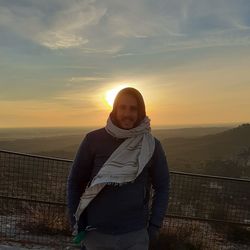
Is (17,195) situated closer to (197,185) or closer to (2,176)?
(2,176)

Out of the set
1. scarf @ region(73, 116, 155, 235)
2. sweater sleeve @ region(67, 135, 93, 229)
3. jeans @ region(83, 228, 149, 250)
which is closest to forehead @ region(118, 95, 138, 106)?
scarf @ region(73, 116, 155, 235)

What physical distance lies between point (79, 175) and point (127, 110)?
60 cm

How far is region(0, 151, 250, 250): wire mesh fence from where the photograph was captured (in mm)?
6453

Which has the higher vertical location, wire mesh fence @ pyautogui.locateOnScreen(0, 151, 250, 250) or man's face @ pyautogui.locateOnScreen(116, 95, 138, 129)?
man's face @ pyautogui.locateOnScreen(116, 95, 138, 129)

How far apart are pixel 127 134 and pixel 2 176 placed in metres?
3.62

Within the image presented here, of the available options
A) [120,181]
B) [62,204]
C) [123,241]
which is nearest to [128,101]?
[120,181]

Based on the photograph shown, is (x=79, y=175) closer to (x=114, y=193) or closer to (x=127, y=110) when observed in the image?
(x=114, y=193)

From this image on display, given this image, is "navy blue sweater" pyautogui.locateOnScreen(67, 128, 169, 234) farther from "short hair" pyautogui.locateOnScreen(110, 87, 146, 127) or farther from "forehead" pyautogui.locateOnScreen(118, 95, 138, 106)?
"forehead" pyautogui.locateOnScreen(118, 95, 138, 106)

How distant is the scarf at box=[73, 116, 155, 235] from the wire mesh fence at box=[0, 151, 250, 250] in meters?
3.04

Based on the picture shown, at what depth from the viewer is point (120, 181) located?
3.34 meters

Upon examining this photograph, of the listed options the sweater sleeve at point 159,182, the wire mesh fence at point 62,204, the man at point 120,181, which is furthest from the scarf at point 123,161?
the wire mesh fence at point 62,204

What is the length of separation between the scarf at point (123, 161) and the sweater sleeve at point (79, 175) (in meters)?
0.09

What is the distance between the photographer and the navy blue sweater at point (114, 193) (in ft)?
11.0

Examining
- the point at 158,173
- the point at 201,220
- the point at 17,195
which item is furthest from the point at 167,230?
the point at 158,173
